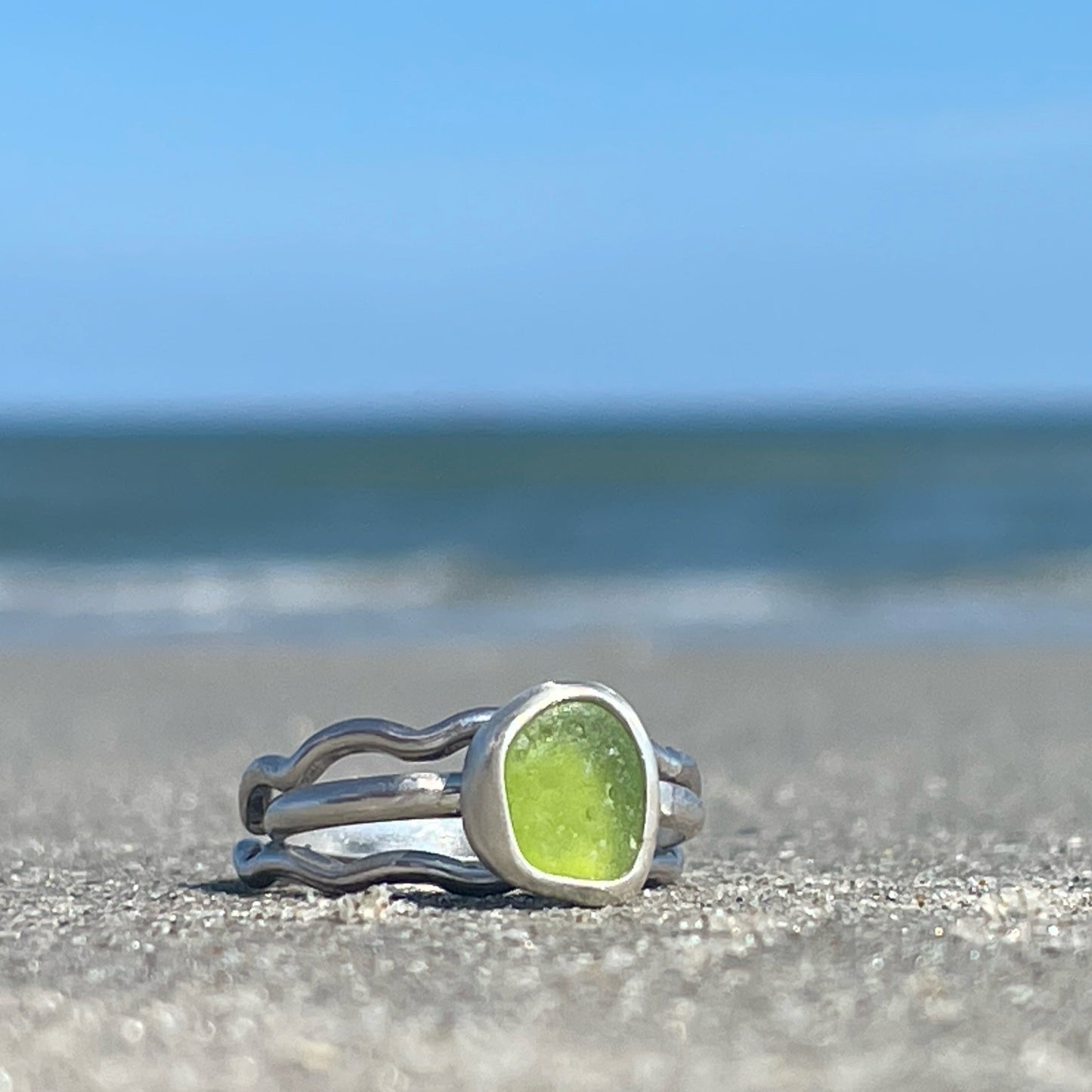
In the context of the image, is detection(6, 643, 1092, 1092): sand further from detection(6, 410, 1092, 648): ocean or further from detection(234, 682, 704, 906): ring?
detection(6, 410, 1092, 648): ocean

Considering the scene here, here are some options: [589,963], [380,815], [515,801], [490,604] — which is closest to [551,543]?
[490,604]

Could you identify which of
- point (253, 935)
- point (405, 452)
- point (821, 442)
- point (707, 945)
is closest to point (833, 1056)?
point (707, 945)

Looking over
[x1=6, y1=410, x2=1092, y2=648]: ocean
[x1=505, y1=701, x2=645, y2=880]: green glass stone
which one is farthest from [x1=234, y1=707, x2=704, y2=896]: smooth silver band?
[x1=6, y1=410, x2=1092, y2=648]: ocean

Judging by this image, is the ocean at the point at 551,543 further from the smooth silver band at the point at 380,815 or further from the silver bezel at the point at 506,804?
the silver bezel at the point at 506,804

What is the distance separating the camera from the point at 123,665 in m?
9.74

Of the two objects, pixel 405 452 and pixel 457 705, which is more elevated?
pixel 405 452

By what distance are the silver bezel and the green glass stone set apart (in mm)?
14

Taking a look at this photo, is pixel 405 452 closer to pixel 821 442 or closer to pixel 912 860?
pixel 821 442

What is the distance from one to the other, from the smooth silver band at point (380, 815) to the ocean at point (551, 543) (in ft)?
25.4

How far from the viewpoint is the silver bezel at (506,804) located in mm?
2863

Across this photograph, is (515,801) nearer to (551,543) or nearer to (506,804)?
(506,804)

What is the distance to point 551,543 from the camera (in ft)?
65.5

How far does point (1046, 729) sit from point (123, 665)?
519 centimetres

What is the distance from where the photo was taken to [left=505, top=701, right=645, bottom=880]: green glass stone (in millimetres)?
2912
